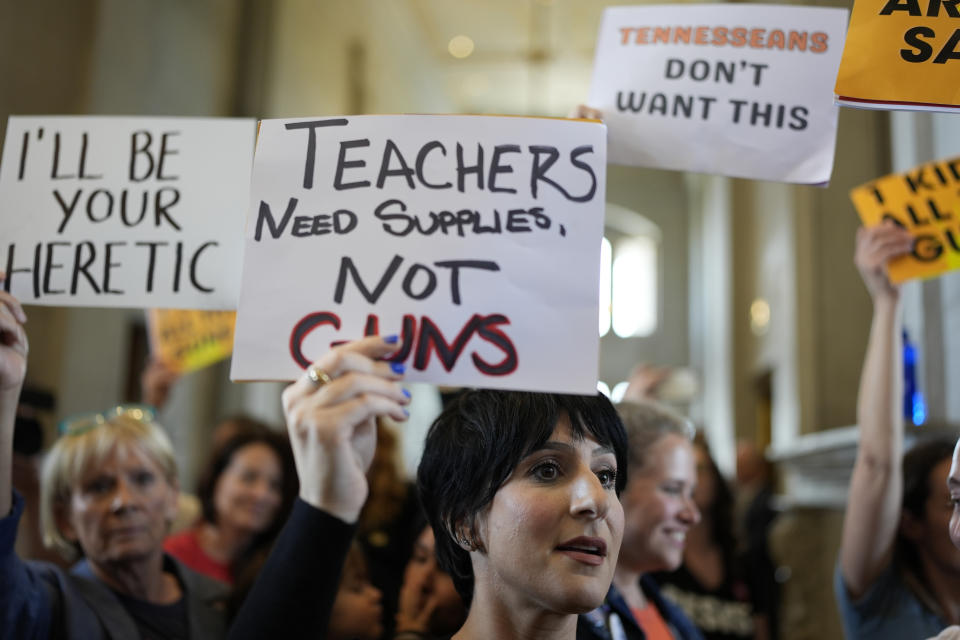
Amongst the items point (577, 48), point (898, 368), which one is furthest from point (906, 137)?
point (577, 48)

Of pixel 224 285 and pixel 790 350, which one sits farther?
pixel 790 350

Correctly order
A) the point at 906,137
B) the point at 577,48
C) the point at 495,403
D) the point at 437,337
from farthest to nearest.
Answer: the point at 577,48, the point at 906,137, the point at 495,403, the point at 437,337

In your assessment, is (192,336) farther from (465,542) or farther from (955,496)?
(955,496)

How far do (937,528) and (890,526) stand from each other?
0.12 meters

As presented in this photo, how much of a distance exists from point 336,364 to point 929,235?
5.10 feet

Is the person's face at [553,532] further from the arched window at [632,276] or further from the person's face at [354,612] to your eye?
the arched window at [632,276]

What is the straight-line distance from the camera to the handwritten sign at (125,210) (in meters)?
1.82

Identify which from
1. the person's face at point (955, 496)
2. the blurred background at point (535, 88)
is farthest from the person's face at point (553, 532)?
the blurred background at point (535, 88)

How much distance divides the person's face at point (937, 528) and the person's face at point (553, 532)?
979 millimetres

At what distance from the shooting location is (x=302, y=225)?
1.53 m

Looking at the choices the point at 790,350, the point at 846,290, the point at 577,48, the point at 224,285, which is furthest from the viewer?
the point at 577,48

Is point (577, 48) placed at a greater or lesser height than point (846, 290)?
greater

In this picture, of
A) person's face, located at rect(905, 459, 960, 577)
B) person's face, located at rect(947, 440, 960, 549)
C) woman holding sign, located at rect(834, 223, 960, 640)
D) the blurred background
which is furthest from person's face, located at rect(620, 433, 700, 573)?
the blurred background

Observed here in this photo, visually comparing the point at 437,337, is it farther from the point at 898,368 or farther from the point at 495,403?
the point at 898,368
